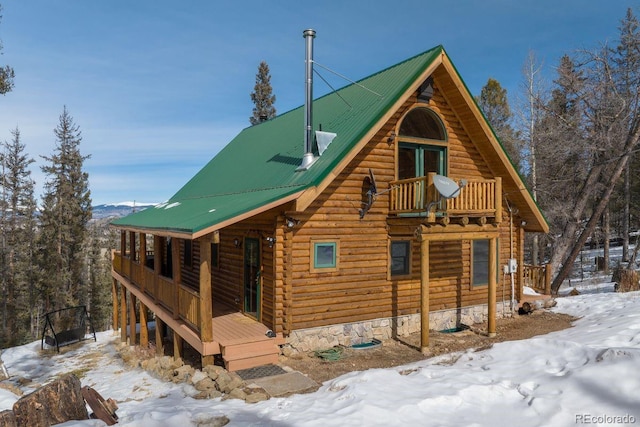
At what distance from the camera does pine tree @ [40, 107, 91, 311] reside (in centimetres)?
3228

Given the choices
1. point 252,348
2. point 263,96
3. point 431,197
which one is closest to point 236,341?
point 252,348

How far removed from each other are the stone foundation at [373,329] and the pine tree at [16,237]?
118 ft

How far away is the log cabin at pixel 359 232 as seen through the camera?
975cm

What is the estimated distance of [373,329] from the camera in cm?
1113

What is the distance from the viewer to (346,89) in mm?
14398

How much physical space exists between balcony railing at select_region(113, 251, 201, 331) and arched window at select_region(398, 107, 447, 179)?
665cm

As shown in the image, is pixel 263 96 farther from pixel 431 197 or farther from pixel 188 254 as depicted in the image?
pixel 431 197

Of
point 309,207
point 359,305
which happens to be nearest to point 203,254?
point 309,207

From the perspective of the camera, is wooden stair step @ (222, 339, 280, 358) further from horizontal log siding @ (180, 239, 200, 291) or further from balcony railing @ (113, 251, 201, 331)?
horizontal log siding @ (180, 239, 200, 291)

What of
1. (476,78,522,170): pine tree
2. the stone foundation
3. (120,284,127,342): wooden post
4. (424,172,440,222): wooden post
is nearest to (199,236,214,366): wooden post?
the stone foundation

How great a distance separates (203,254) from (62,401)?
11.7 feet

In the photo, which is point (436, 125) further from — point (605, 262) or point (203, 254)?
point (605, 262)

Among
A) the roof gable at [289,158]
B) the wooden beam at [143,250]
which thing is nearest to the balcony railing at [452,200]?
the roof gable at [289,158]

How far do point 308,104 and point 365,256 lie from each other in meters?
4.33
